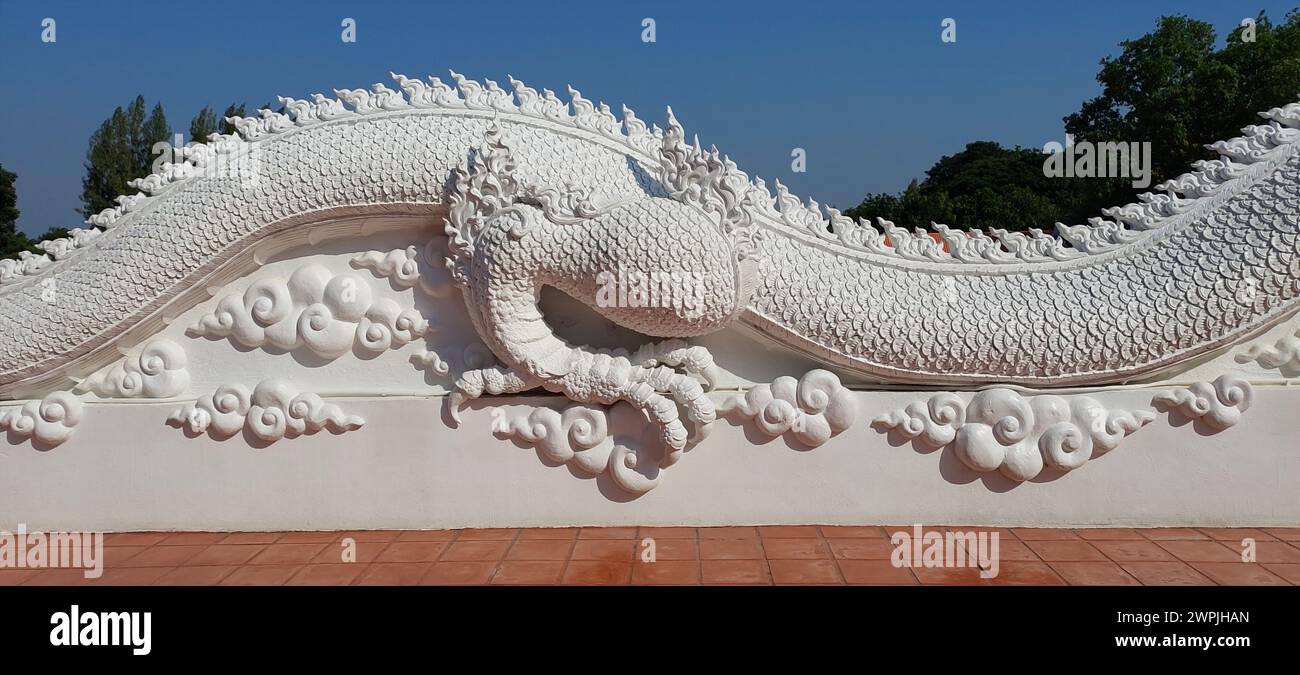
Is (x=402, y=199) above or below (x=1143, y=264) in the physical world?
above

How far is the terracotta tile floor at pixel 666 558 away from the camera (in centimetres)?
257

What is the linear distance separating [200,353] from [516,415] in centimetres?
125

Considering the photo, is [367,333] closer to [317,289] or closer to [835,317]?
[317,289]

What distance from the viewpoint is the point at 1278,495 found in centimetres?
289

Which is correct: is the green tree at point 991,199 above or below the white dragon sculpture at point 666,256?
above

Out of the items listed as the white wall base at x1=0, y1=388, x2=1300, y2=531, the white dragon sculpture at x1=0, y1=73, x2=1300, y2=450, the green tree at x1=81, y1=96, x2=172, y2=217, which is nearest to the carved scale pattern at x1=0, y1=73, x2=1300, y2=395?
the white dragon sculpture at x1=0, y1=73, x2=1300, y2=450

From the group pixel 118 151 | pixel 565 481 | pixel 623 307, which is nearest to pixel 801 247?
pixel 623 307

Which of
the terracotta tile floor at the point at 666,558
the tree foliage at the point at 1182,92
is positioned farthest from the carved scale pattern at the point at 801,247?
the tree foliage at the point at 1182,92

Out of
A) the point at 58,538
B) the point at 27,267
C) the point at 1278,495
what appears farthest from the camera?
the point at 27,267

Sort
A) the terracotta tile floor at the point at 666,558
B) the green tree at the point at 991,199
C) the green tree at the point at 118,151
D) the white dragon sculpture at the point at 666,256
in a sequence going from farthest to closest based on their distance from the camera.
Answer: the green tree at the point at 991,199 → the green tree at the point at 118,151 → the white dragon sculpture at the point at 666,256 → the terracotta tile floor at the point at 666,558

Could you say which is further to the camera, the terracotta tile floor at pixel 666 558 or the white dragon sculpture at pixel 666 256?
the white dragon sculpture at pixel 666 256

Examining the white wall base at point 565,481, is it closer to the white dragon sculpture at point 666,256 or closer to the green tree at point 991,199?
the white dragon sculpture at point 666,256

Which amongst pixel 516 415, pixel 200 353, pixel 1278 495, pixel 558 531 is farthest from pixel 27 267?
pixel 1278 495

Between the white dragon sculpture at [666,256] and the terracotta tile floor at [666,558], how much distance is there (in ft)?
1.47
